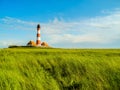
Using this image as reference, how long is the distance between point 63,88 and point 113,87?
2.30 metres

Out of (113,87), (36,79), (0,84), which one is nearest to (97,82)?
(113,87)

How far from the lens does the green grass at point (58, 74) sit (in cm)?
1112

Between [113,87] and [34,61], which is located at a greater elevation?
→ [34,61]

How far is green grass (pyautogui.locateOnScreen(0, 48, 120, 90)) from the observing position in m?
11.1

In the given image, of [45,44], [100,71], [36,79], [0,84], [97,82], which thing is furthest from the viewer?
[45,44]

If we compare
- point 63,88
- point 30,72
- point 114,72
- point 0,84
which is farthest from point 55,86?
point 114,72

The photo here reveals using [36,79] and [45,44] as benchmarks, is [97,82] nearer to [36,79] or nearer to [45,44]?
[36,79]

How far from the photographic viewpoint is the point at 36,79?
11547 millimetres

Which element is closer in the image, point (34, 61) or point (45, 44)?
point (34, 61)

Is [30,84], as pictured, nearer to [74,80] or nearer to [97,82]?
[74,80]

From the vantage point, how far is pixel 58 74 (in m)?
13.0

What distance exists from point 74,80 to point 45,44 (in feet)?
123

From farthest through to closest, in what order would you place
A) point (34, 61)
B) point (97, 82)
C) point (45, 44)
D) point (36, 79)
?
1. point (45, 44)
2. point (34, 61)
3. point (97, 82)
4. point (36, 79)

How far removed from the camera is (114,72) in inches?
523
